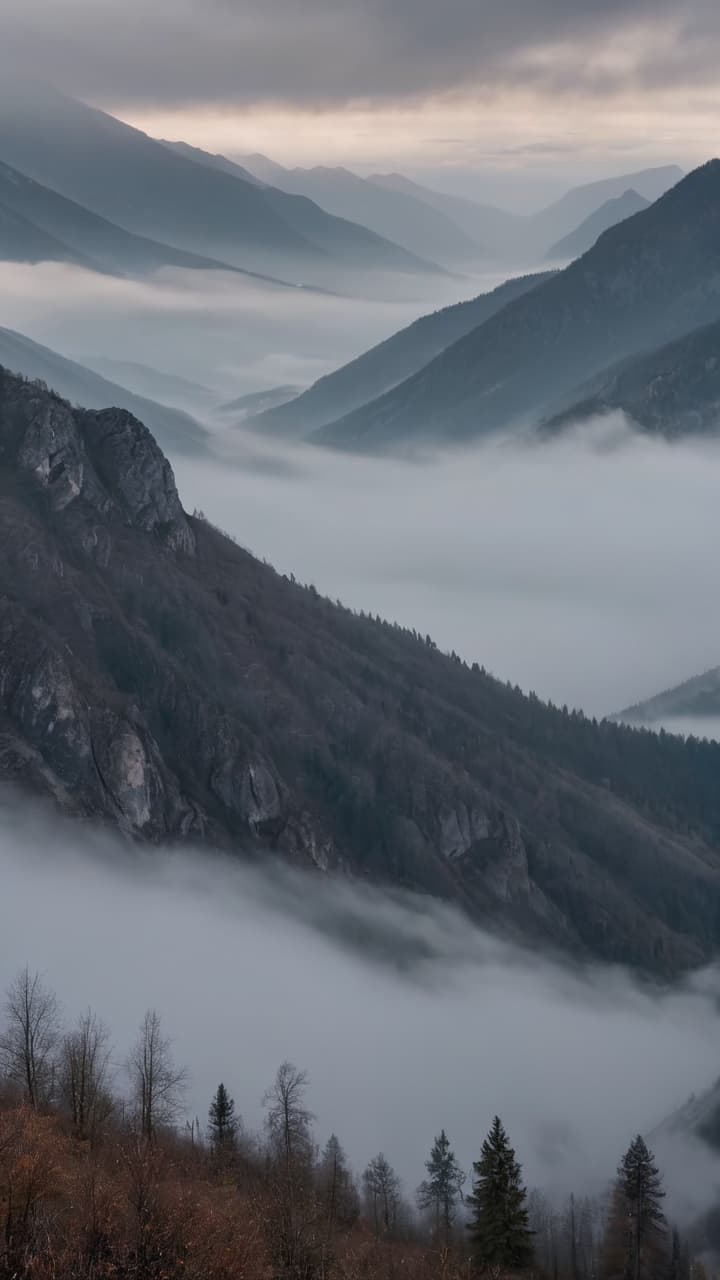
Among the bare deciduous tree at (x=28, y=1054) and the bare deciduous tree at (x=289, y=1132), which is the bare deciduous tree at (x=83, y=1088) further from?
the bare deciduous tree at (x=289, y=1132)

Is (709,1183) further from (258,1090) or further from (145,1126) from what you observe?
(145,1126)

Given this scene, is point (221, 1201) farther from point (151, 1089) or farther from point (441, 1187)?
point (441, 1187)

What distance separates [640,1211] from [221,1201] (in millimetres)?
47458

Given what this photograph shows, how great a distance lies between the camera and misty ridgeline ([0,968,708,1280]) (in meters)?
92.7

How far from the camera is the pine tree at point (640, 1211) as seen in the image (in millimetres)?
139250

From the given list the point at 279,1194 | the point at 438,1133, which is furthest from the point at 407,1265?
the point at 438,1133

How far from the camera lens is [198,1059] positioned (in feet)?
611

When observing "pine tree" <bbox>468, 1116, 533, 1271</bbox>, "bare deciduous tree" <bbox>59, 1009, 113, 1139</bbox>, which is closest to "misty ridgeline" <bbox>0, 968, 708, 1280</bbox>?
"pine tree" <bbox>468, 1116, 533, 1271</bbox>

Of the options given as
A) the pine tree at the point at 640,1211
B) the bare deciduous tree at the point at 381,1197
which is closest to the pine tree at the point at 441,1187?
the bare deciduous tree at the point at 381,1197

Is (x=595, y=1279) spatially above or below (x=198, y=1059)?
below

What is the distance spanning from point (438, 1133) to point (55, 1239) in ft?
369

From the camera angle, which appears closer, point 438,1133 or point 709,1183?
point 709,1183

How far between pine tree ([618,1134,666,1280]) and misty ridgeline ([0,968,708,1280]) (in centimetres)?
19

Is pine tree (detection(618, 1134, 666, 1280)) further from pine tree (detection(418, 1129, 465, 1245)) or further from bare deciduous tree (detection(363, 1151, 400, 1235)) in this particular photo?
bare deciduous tree (detection(363, 1151, 400, 1235))
